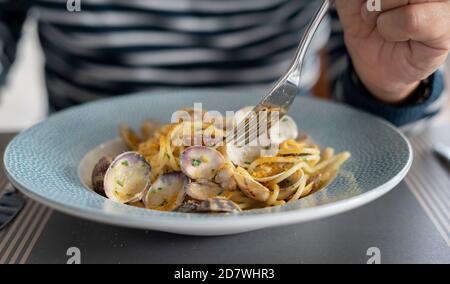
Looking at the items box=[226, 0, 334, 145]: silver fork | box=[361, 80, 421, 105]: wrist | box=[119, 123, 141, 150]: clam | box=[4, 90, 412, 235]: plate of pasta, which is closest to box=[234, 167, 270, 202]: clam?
box=[4, 90, 412, 235]: plate of pasta

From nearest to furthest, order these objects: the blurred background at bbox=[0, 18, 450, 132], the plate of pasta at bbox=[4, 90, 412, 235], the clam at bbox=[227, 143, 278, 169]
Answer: the plate of pasta at bbox=[4, 90, 412, 235] → the clam at bbox=[227, 143, 278, 169] → the blurred background at bbox=[0, 18, 450, 132]

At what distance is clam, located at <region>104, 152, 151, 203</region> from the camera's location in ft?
2.88

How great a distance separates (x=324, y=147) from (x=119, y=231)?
0.44 meters

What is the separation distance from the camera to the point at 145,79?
5.10 ft

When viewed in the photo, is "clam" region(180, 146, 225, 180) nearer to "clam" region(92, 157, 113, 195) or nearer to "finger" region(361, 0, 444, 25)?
"clam" region(92, 157, 113, 195)

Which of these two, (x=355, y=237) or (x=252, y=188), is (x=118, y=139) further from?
(x=355, y=237)

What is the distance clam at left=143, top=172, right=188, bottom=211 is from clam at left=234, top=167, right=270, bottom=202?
0.09 metres

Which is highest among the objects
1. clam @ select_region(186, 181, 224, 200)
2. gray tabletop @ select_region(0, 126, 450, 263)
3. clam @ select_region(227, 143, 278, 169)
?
clam @ select_region(227, 143, 278, 169)

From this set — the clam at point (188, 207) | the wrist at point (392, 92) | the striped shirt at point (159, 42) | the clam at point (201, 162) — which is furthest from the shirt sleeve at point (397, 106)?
the clam at point (188, 207)
